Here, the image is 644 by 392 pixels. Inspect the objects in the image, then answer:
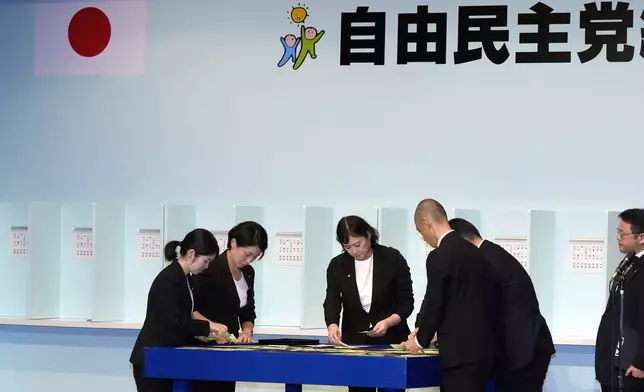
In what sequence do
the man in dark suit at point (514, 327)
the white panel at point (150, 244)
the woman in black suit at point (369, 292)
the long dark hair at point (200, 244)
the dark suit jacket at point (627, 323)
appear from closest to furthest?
the long dark hair at point (200, 244) < the man in dark suit at point (514, 327) < the dark suit jacket at point (627, 323) < the woman in black suit at point (369, 292) < the white panel at point (150, 244)

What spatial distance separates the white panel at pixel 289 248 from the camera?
22.0 feet

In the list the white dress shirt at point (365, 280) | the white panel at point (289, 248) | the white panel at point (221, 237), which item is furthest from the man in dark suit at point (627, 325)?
the white panel at point (221, 237)

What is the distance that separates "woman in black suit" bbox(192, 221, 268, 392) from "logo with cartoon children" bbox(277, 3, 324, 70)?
180 centimetres

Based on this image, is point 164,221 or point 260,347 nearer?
point 260,347

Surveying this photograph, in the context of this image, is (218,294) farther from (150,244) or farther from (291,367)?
(150,244)

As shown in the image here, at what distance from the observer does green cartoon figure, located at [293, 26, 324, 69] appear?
6.78 meters

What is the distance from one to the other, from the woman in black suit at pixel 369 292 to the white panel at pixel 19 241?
8.30 feet

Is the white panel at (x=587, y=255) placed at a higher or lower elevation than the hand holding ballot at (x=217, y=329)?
higher

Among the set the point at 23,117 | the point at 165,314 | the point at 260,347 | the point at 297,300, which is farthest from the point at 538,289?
the point at 23,117

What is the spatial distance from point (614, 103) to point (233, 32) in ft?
8.49

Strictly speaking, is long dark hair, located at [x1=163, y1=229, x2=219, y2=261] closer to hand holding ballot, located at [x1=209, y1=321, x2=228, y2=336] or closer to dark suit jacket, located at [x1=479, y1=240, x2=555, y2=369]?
hand holding ballot, located at [x1=209, y1=321, x2=228, y2=336]

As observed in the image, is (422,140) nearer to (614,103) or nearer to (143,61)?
(614,103)

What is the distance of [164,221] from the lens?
268 inches

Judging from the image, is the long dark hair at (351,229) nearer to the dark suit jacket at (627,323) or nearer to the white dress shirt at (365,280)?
the white dress shirt at (365,280)
